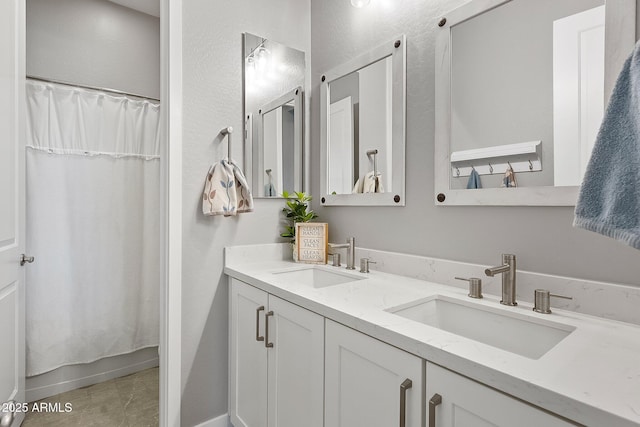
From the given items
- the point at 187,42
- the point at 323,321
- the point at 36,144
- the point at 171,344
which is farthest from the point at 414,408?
the point at 36,144

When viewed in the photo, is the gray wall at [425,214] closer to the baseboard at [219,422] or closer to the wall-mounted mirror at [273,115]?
the wall-mounted mirror at [273,115]

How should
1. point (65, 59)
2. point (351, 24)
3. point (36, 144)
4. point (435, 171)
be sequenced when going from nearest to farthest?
point (435, 171)
point (351, 24)
point (36, 144)
point (65, 59)

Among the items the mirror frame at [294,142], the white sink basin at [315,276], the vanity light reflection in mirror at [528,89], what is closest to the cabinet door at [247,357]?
the white sink basin at [315,276]

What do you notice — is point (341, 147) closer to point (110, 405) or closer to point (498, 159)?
point (498, 159)

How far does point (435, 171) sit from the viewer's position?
1.30 m

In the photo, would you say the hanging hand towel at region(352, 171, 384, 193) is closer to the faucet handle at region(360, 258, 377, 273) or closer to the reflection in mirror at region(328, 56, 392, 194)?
the reflection in mirror at region(328, 56, 392, 194)

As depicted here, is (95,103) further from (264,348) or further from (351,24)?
(264,348)

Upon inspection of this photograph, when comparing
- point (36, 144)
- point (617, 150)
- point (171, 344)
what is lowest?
point (171, 344)

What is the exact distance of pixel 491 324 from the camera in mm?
989

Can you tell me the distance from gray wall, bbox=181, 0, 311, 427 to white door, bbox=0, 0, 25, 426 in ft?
2.50

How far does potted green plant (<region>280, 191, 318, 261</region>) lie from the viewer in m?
1.84

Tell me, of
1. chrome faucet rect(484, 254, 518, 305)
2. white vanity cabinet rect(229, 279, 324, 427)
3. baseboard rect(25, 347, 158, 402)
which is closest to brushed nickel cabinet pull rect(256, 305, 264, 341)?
white vanity cabinet rect(229, 279, 324, 427)

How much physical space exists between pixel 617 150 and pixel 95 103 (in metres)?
2.59

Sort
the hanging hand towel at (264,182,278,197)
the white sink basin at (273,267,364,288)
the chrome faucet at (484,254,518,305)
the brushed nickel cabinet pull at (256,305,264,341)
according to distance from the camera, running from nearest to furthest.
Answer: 1. the chrome faucet at (484,254,518,305)
2. the brushed nickel cabinet pull at (256,305,264,341)
3. the white sink basin at (273,267,364,288)
4. the hanging hand towel at (264,182,278,197)
